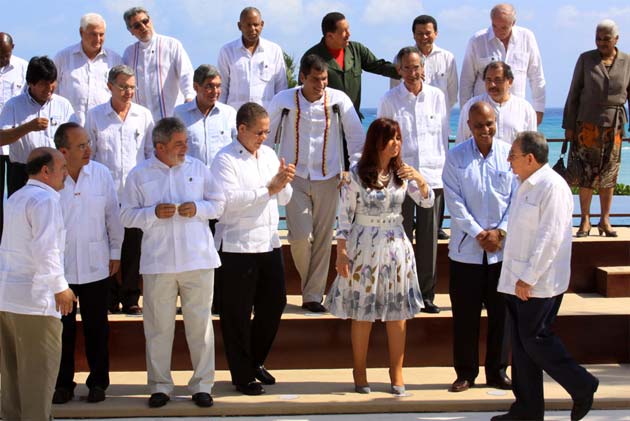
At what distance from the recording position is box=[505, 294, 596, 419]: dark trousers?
5387mm

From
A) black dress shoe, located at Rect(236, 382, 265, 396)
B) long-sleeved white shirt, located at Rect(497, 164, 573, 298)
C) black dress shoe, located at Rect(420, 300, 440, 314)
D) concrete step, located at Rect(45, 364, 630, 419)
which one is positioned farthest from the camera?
black dress shoe, located at Rect(420, 300, 440, 314)

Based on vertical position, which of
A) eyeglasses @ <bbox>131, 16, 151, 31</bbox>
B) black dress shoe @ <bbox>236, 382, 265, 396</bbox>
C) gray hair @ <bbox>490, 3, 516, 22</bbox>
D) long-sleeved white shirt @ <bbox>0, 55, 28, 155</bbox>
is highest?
gray hair @ <bbox>490, 3, 516, 22</bbox>

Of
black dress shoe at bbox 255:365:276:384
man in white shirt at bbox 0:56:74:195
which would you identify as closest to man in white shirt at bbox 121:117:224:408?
black dress shoe at bbox 255:365:276:384

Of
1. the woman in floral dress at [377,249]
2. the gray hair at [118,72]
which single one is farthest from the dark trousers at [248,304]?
the gray hair at [118,72]

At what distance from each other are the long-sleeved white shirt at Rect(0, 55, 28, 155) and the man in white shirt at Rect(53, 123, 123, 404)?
1726 millimetres

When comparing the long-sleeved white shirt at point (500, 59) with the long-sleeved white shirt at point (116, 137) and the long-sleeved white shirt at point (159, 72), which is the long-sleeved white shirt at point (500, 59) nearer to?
the long-sleeved white shirt at point (159, 72)

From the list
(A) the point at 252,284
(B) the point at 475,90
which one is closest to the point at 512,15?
(B) the point at 475,90

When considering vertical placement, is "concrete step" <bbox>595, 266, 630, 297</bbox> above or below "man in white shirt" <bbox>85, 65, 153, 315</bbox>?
below

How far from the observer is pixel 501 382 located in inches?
239

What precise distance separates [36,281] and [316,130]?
2285 millimetres

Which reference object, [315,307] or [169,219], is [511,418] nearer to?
[315,307]

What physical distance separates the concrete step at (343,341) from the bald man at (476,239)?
475mm

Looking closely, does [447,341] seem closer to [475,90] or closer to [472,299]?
[472,299]

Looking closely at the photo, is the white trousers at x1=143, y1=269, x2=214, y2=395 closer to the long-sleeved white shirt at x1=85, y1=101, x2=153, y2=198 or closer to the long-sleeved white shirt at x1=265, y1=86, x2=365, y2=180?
the long-sleeved white shirt at x1=85, y1=101, x2=153, y2=198
